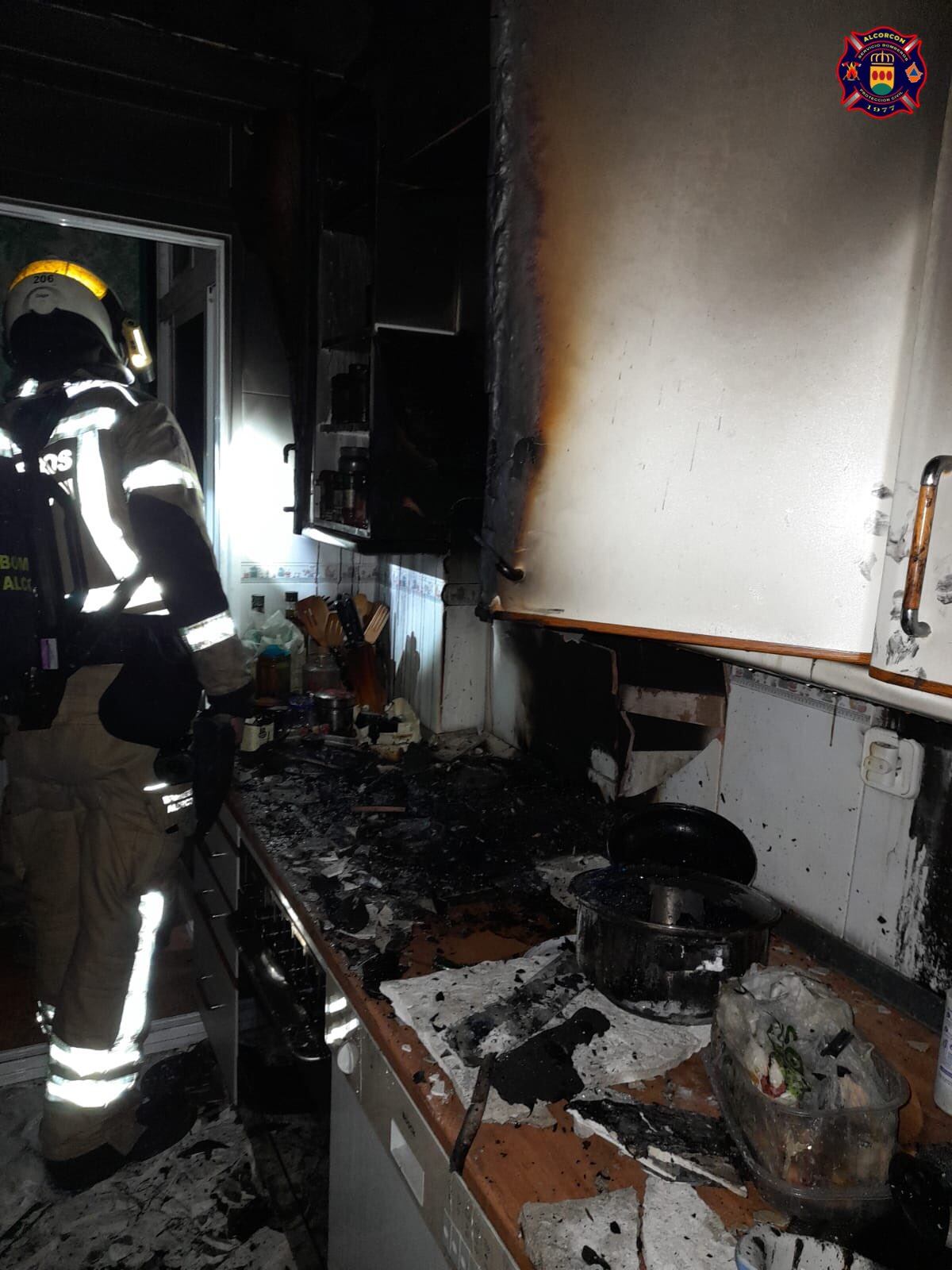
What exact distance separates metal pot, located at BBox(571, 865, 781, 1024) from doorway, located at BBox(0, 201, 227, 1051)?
4.52ft

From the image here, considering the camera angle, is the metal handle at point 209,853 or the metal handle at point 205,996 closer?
the metal handle at point 209,853

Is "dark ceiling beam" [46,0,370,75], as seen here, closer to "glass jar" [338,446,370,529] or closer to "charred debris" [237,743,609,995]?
"glass jar" [338,446,370,529]

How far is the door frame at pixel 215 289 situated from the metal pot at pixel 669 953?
6.55 feet

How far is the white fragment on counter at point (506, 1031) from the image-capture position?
979mm

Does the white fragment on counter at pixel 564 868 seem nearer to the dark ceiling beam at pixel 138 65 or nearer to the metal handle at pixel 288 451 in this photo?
the metal handle at pixel 288 451

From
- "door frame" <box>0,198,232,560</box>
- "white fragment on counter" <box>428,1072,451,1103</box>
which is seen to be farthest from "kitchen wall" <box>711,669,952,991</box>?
"door frame" <box>0,198,232,560</box>

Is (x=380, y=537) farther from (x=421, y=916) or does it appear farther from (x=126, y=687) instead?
(x=421, y=916)

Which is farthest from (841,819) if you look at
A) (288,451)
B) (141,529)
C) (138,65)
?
(138,65)

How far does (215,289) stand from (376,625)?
1237mm

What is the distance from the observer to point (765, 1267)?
703 millimetres

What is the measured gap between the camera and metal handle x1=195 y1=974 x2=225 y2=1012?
2.04m

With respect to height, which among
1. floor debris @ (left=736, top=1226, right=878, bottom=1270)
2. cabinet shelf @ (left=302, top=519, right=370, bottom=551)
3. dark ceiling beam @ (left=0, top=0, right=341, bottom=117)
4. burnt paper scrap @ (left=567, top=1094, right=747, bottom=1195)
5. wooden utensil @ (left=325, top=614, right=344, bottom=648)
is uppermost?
dark ceiling beam @ (left=0, top=0, right=341, bottom=117)

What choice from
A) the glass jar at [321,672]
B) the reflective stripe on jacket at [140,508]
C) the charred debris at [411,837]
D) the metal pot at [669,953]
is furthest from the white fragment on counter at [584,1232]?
the glass jar at [321,672]

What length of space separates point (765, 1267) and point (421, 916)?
2.54 ft
